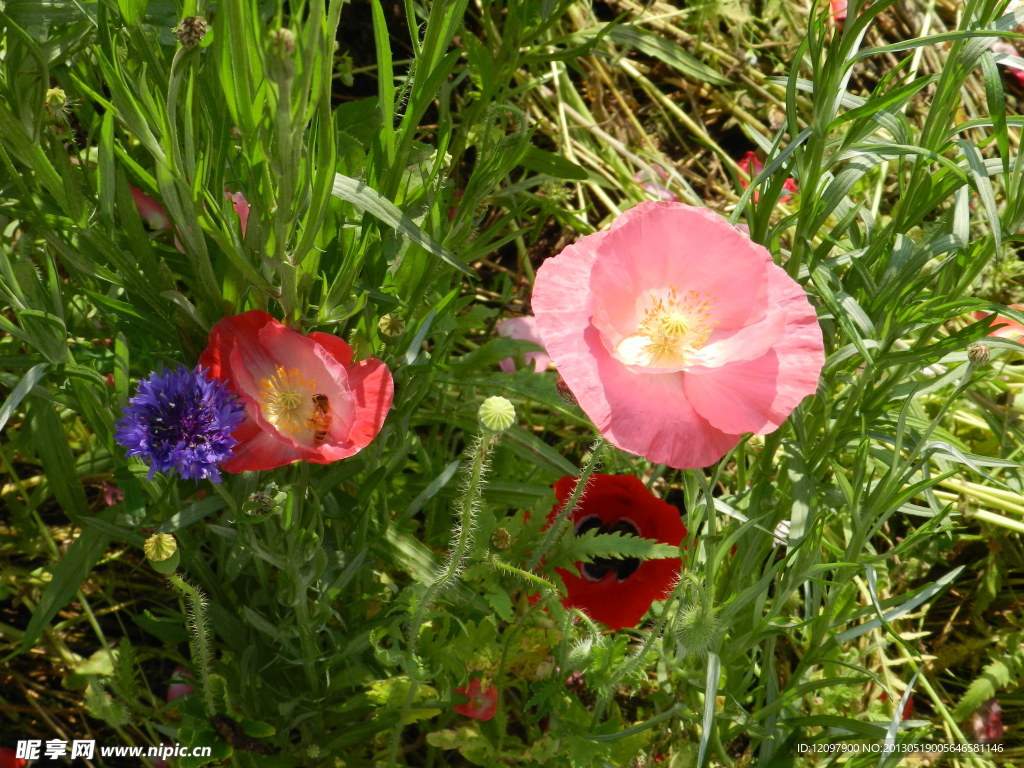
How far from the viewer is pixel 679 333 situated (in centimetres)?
95

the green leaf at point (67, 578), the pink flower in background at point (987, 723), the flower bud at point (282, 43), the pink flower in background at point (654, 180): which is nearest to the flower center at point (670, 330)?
the flower bud at point (282, 43)

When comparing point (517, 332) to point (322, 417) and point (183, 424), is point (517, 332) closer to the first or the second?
point (322, 417)

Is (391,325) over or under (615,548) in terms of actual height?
over

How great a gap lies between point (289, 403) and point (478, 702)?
1.49ft

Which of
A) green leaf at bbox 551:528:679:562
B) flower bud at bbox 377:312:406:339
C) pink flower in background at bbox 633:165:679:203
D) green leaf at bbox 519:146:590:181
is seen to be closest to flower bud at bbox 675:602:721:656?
green leaf at bbox 551:528:679:562

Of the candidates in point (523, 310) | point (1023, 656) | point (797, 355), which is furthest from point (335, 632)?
point (1023, 656)

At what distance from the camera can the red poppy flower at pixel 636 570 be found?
1.09m

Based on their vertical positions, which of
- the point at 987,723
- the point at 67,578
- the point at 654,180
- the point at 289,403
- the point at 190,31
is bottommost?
the point at 987,723

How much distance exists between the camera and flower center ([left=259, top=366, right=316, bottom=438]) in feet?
3.08

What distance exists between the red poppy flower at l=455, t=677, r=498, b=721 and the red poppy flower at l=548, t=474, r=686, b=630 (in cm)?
15

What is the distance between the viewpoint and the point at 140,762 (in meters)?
1.28

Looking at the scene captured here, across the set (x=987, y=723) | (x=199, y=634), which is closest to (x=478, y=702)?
(x=199, y=634)

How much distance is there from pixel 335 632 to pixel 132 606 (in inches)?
18.1

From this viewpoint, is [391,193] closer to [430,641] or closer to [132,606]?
[430,641]
